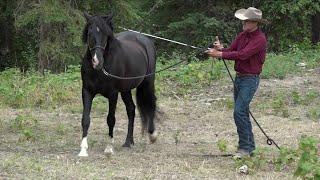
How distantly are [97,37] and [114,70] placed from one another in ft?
2.03

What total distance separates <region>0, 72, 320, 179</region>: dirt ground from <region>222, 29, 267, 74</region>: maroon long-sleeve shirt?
1214 millimetres

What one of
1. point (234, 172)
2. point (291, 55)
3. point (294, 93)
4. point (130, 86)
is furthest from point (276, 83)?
point (234, 172)

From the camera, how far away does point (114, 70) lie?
8.27m

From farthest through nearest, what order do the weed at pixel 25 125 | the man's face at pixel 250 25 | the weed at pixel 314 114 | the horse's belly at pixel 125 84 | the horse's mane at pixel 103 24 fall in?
the weed at pixel 314 114 < the weed at pixel 25 125 < the horse's belly at pixel 125 84 < the horse's mane at pixel 103 24 < the man's face at pixel 250 25

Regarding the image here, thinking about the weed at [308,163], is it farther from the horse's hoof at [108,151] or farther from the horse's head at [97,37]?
the horse's head at [97,37]

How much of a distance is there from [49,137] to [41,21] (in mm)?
8626

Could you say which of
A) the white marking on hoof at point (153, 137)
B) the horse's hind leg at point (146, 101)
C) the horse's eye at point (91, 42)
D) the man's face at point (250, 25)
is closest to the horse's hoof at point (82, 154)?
the horse's eye at point (91, 42)

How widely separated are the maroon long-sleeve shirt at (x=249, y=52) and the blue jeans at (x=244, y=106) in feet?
0.41

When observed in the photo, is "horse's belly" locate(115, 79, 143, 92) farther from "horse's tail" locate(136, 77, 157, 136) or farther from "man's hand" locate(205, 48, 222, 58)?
"man's hand" locate(205, 48, 222, 58)

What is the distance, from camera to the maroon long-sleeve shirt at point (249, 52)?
7418mm

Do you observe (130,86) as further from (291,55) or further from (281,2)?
(281,2)

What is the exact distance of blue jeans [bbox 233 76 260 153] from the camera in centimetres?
758

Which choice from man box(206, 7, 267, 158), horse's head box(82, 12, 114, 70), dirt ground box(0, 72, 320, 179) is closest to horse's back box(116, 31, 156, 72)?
dirt ground box(0, 72, 320, 179)

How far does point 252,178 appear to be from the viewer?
6.88 m
